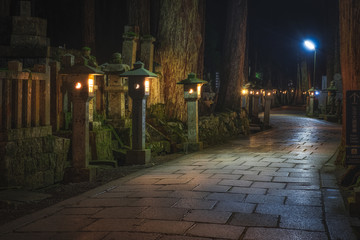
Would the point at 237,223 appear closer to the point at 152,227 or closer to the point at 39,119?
the point at 152,227

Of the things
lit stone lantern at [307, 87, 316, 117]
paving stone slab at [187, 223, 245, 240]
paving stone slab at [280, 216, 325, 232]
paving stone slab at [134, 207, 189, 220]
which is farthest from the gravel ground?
lit stone lantern at [307, 87, 316, 117]

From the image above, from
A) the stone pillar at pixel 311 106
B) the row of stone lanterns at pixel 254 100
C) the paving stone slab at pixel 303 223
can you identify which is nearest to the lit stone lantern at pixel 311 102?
the stone pillar at pixel 311 106

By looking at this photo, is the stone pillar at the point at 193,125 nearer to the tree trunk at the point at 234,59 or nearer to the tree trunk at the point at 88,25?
the tree trunk at the point at 88,25

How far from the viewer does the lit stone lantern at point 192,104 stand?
12914mm

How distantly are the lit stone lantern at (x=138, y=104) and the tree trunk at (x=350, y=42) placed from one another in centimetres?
490

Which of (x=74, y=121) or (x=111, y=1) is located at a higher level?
(x=111, y=1)

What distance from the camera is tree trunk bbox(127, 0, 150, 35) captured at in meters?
15.1

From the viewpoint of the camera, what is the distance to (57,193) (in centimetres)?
746

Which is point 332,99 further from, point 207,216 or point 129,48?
point 207,216

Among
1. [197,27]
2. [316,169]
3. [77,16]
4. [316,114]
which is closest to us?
[316,169]

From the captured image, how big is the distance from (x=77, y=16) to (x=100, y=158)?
36.5ft

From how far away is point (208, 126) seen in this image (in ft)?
51.9

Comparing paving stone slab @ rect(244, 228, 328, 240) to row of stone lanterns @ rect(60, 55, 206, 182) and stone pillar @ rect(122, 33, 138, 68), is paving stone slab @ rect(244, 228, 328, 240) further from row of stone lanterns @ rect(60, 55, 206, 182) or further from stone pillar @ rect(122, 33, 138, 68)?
stone pillar @ rect(122, 33, 138, 68)

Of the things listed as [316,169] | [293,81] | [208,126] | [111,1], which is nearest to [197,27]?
[208,126]
